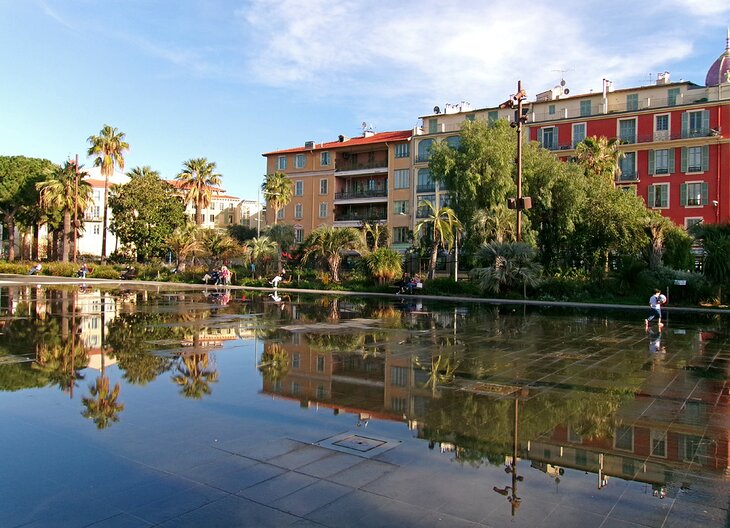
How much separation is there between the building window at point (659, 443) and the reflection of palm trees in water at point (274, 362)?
18.9 ft

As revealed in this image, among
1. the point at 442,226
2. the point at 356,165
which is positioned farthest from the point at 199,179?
the point at 442,226

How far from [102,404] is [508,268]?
26.1 meters

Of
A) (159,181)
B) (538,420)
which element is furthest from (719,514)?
(159,181)

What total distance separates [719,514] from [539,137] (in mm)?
55254

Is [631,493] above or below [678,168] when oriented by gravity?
below

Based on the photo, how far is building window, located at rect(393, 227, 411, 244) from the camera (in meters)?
62.2

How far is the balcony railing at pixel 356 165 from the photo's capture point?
214 feet

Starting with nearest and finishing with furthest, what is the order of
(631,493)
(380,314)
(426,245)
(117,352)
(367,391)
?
(631,493)
(367,391)
(117,352)
(380,314)
(426,245)

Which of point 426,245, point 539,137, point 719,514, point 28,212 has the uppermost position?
point 539,137

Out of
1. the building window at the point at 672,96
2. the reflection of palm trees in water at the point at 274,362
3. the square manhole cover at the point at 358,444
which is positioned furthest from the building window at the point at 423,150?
the square manhole cover at the point at 358,444

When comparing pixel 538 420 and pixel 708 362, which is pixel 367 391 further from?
pixel 708 362

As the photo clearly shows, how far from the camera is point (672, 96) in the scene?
51312 millimetres

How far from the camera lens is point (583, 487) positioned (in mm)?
5258

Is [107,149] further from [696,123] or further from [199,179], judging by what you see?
[696,123]
